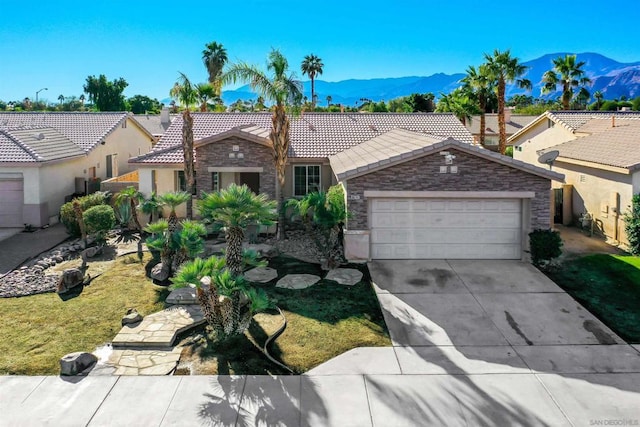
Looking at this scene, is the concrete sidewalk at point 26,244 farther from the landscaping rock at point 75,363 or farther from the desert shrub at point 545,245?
A: the desert shrub at point 545,245

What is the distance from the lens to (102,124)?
1224 inches

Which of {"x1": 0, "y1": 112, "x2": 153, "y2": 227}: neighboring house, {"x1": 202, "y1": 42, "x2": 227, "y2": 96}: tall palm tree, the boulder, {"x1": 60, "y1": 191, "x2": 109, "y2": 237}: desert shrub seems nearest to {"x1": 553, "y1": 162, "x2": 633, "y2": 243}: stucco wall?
the boulder

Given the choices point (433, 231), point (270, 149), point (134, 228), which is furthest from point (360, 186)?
point (134, 228)

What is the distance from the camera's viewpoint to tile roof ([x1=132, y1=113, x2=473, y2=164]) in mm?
22844

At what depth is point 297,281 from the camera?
14930 millimetres

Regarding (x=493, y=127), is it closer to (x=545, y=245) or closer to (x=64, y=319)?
(x=545, y=245)

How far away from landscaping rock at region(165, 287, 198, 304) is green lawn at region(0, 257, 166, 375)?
25 cm

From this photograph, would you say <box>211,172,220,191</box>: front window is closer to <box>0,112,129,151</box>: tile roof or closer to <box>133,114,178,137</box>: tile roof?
<box>0,112,129,151</box>: tile roof

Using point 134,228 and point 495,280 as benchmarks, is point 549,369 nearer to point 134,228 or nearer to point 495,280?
point 495,280

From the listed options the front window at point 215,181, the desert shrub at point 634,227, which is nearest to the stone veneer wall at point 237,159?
A: the front window at point 215,181

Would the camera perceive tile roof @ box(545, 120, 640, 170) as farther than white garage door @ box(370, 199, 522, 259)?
Yes

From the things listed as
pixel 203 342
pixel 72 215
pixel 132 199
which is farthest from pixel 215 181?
pixel 203 342

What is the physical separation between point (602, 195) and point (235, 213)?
1536cm

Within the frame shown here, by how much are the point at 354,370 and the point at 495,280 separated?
267 inches
